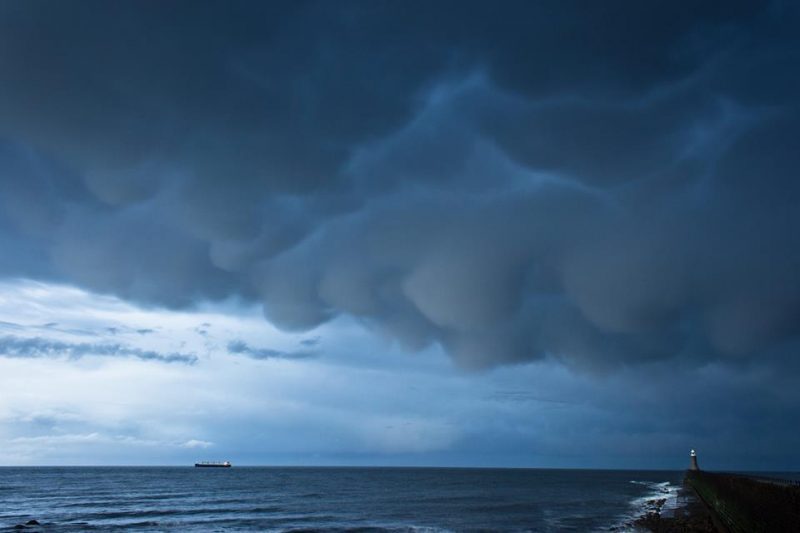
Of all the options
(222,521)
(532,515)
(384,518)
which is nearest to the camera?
(222,521)

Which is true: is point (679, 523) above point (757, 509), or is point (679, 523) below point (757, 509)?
below

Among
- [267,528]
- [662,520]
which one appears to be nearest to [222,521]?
[267,528]

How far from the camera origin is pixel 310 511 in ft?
250

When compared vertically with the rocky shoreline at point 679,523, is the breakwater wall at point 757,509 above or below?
above

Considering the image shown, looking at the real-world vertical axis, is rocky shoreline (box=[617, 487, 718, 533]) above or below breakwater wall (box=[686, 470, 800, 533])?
below

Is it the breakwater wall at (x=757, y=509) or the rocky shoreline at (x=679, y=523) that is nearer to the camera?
the breakwater wall at (x=757, y=509)

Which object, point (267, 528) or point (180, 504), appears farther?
point (180, 504)

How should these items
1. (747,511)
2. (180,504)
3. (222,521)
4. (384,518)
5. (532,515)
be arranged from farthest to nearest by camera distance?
1. (180,504)
2. (532,515)
3. (384,518)
4. (222,521)
5. (747,511)

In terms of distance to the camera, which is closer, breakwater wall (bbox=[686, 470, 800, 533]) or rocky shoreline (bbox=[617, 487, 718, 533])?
breakwater wall (bbox=[686, 470, 800, 533])

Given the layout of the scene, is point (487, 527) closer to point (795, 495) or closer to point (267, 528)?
point (267, 528)

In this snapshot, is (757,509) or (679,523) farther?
(679,523)

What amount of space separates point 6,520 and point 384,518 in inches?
1584

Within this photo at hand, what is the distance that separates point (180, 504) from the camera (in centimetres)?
8562

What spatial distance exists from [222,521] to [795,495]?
200 feet
